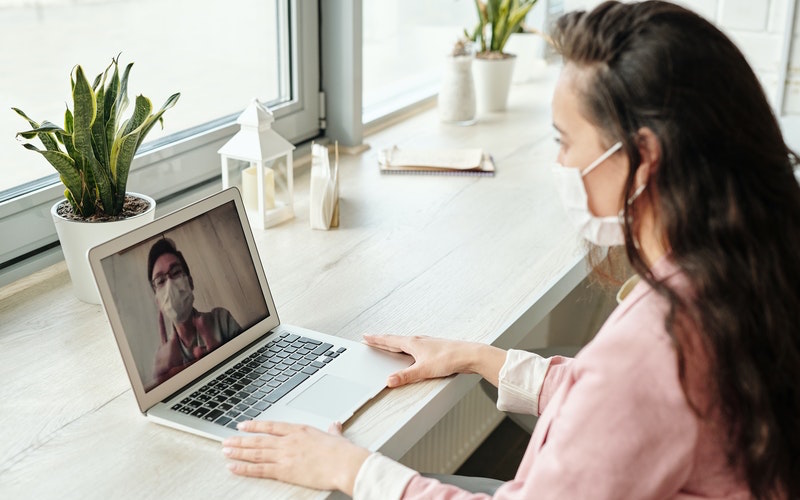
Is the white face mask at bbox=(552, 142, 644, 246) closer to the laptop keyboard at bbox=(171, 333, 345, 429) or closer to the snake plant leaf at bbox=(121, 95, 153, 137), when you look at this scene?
the laptop keyboard at bbox=(171, 333, 345, 429)

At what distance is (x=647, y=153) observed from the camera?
2.85 ft

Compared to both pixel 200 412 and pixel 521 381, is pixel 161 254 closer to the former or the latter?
pixel 200 412

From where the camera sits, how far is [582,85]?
91 cm

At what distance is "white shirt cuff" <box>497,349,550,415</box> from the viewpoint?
1.19 m

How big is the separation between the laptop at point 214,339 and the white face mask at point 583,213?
12.9 inches

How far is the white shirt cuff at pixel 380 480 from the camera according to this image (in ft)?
3.13

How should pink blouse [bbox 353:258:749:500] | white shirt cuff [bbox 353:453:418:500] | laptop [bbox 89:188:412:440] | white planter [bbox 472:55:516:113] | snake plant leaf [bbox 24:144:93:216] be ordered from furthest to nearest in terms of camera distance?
white planter [bbox 472:55:516:113]
snake plant leaf [bbox 24:144:93:216]
laptop [bbox 89:188:412:440]
white shirt cuff [bbox 353:453:418:500]
pink blouse [bbox 353:258:749:500]

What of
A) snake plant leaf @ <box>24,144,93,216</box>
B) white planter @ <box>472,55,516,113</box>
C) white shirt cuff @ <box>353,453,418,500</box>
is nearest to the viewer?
white shirt cuff @ <box>353,453,418,500</box>

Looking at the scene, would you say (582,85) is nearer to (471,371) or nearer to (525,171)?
(471,371)

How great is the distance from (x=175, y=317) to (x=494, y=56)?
5.15 feet

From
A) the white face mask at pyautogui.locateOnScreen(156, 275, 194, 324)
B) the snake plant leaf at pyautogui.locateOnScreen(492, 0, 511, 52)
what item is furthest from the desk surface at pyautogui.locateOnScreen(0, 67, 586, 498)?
the snake plant leaf at pyautogui.locateOnScreen(492, 0, 511, 52)

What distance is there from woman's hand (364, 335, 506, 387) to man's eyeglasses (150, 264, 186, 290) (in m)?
0.29

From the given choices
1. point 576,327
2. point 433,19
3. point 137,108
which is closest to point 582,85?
point 137,108

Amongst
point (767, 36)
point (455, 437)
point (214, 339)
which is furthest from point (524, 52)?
point (214, 339)
